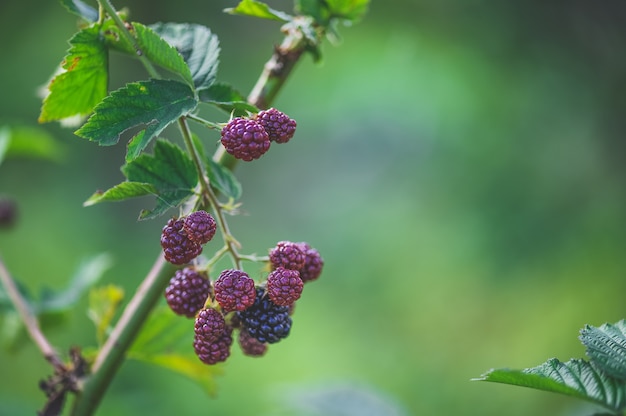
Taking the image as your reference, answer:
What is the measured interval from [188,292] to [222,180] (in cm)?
16

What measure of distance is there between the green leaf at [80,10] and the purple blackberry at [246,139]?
34 centimetres

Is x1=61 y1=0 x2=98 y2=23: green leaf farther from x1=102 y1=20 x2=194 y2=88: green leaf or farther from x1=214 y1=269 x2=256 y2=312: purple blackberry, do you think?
x1=214 y1=269 x2=256 y2=312: purple blackberry

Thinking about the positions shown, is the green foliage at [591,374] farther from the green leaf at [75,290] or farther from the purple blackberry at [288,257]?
the green leaf at [75,290]

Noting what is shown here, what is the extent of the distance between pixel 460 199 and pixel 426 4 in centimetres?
147

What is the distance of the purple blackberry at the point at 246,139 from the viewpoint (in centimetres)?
83

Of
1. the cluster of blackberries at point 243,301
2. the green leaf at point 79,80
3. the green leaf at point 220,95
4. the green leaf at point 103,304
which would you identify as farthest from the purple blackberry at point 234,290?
the green leaf at point 103,304

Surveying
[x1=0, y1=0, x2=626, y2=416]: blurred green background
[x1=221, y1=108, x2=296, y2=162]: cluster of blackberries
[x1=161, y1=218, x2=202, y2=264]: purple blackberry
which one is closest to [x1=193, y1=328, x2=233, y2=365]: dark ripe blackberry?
[x1=161, y1=218, x2=202, y2=264]: purple blackberry

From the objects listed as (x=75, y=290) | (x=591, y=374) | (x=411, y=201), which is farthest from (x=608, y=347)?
(x=411, y=201)

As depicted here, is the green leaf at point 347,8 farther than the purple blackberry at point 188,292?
Yes

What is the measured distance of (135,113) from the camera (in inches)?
35.5

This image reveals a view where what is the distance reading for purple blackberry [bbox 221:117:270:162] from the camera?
834mm

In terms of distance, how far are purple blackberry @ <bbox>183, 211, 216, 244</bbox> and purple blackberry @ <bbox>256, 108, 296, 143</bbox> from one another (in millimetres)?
133

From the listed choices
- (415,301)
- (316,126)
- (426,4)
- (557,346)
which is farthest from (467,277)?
(426,4)

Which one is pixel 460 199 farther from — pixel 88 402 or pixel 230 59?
pixel 88 402
